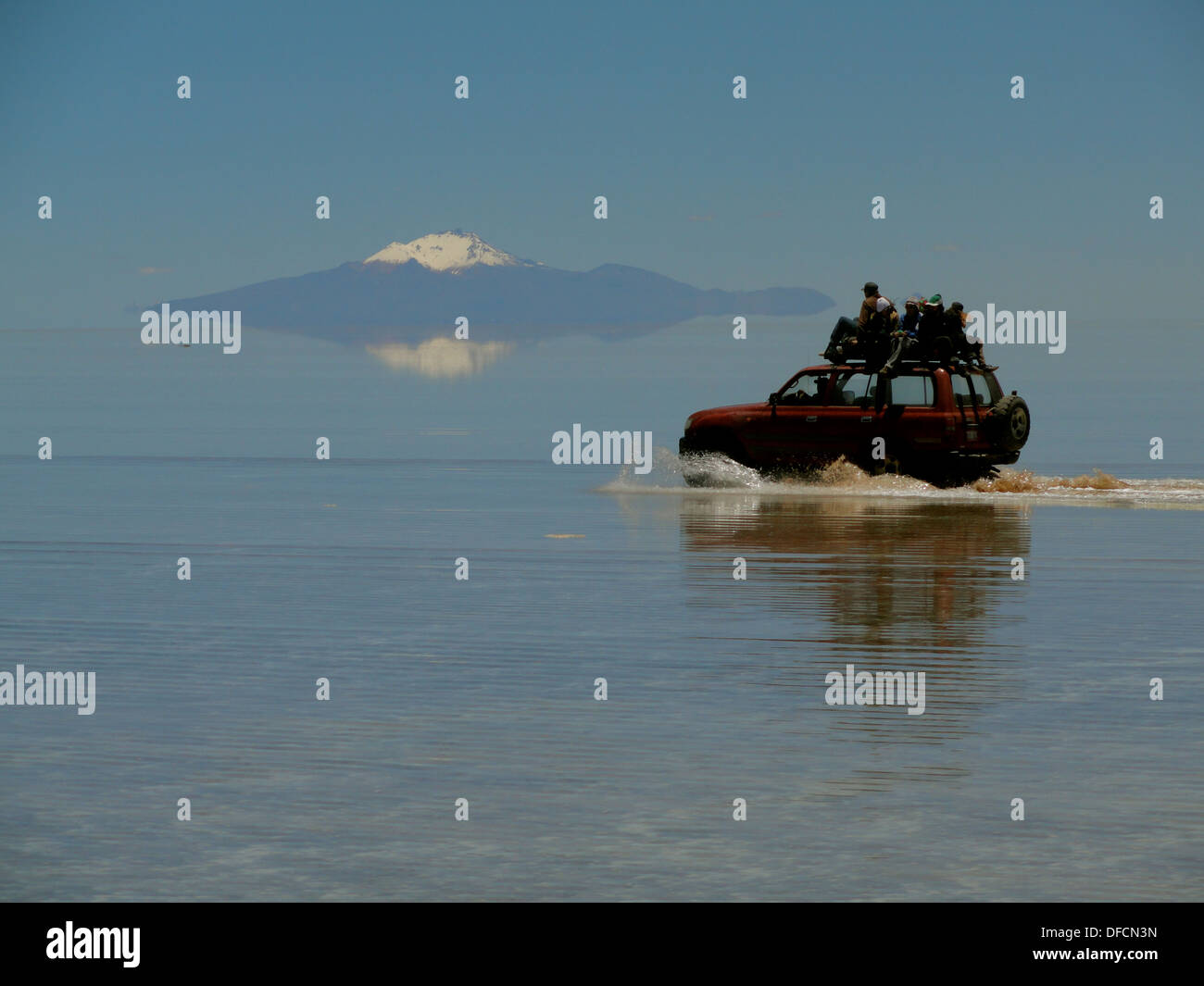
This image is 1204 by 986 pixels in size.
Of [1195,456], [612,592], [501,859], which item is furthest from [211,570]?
[1195,456]

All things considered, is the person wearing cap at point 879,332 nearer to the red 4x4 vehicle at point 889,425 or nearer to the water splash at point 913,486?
the red 4x4 vehicle at point 889,425

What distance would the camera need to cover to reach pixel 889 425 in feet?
81.4

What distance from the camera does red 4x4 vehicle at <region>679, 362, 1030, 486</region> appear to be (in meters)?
24.8

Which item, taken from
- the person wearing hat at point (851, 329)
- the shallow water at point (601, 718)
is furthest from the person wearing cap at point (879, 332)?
the shallow water at point (601, 718)

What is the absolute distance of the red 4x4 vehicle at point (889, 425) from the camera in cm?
2475

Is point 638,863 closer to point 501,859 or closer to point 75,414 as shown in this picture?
point 501,859

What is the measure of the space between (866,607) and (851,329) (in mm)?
11562

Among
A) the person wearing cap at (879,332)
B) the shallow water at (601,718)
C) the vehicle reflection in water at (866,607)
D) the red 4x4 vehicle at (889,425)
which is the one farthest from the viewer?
the person wearing cap at (879,332)

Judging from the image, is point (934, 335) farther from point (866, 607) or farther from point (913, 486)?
point (866, 607)

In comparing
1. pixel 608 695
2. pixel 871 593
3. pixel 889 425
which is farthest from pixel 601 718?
pixel 889 425

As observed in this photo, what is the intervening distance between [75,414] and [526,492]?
91.6ft

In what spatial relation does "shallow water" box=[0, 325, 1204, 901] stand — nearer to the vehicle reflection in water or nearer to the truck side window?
the vehicle reflection in water

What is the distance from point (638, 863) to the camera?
26.0 feet

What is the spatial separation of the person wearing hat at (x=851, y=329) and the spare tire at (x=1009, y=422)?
1.96 meters
